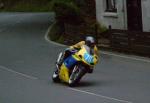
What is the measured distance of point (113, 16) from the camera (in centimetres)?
3234

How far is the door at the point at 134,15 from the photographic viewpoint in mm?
30591

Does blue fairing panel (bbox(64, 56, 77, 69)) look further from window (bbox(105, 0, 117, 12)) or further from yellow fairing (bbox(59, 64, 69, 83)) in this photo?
window (bbox(105, 0, 117, 12))

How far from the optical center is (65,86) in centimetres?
1736

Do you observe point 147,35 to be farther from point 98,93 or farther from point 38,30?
point 38,30

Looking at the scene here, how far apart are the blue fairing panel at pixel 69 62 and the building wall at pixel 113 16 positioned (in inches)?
558

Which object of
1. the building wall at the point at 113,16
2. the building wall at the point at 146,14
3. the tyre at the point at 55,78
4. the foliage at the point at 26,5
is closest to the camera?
the tyre at the point at 55,78

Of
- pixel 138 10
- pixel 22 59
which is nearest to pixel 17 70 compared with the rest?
pixel 22 59

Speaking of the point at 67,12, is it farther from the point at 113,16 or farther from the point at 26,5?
the point at 26,5

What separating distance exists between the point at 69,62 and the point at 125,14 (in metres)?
14.5

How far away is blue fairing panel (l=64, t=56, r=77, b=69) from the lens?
1716 centimetres

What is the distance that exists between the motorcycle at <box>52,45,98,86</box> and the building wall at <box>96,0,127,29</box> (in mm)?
14271

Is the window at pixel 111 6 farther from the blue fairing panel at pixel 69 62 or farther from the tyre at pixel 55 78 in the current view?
the blue fairing panel at pixel 69 62

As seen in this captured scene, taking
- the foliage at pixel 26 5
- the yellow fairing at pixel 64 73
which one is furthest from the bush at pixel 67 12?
the foliage at pixel 26 5

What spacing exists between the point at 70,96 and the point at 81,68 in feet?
5.38
